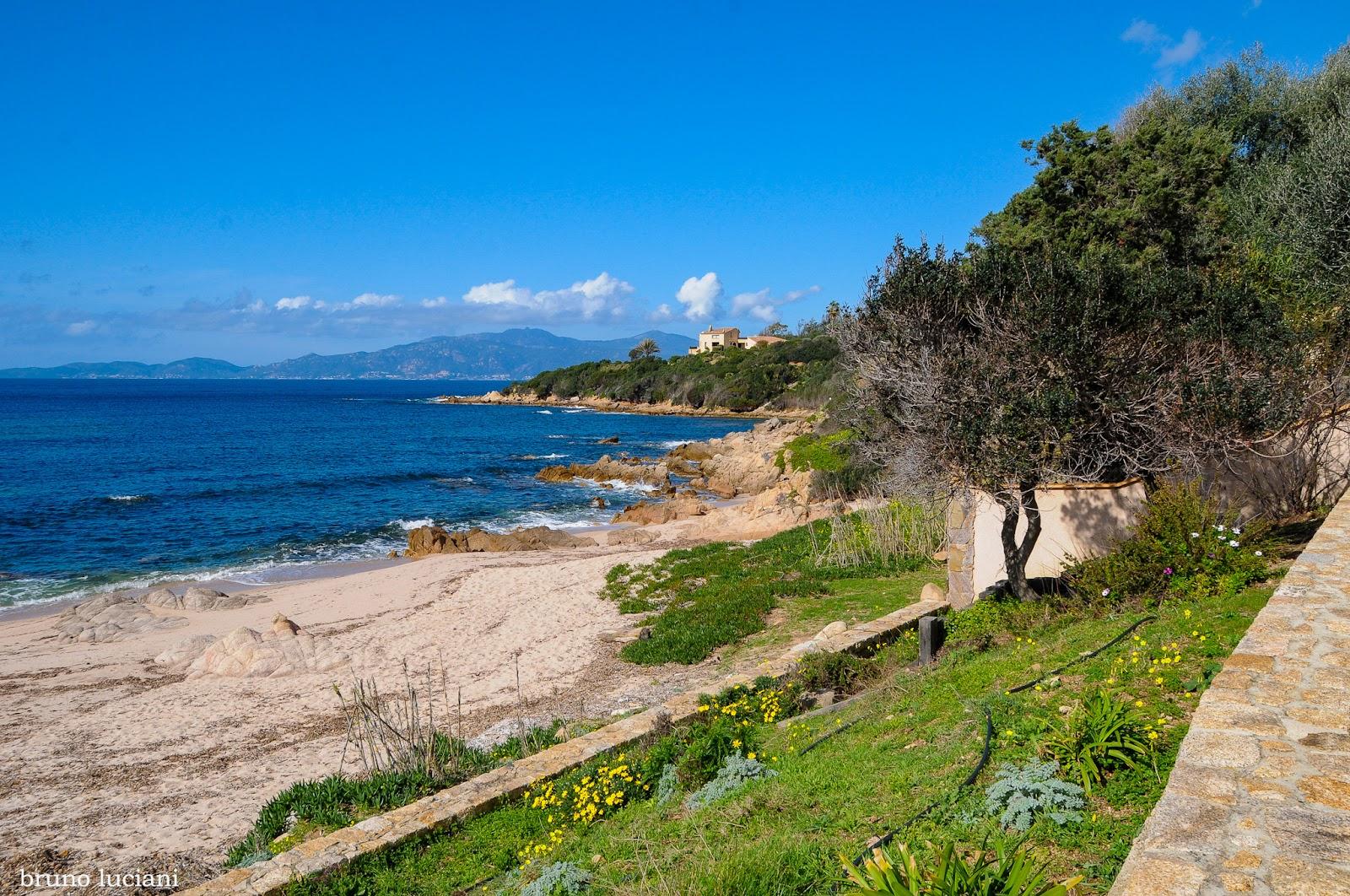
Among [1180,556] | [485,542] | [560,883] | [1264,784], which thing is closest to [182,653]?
[485,542]

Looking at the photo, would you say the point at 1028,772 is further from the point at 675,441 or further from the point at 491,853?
the point at 675,441

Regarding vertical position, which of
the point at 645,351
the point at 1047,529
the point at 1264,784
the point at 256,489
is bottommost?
the point at 256,489

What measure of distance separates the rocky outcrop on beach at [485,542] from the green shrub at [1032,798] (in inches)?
838

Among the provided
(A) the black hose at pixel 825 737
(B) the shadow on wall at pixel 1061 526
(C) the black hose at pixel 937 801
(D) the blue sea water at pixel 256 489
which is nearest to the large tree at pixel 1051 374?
(B) the shadow on wall at pixel 1061 526

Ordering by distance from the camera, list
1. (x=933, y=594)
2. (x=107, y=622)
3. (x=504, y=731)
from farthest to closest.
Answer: (x=107, y=622) < (x=933, y=594) < (x=504, y=731)

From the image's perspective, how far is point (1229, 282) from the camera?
11531mm

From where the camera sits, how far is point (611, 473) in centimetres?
4284

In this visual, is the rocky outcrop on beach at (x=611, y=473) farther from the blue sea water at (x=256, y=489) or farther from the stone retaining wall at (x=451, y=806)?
the stone retaining wall at (x=451, y=806)

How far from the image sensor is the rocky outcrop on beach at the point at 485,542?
25406mm

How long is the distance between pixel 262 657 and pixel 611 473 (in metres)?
29.9

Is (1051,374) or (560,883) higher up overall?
(1051,374)

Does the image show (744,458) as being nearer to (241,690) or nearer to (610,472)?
(610,472)

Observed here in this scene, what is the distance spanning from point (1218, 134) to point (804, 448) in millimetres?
15954

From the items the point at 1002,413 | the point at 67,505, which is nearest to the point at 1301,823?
the point at 1002,413
